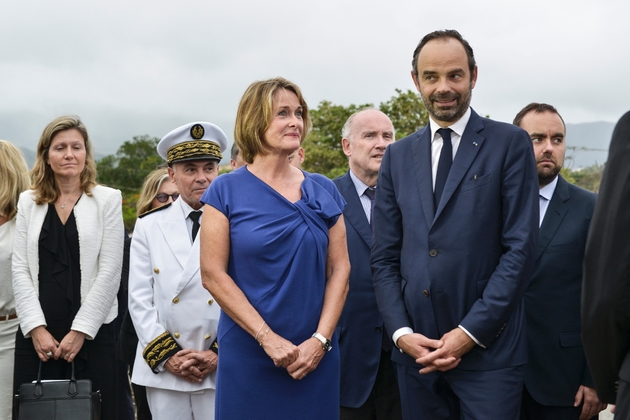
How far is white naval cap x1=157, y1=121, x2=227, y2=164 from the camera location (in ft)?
14.8

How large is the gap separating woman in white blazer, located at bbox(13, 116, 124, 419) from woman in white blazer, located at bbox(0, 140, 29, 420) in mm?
417

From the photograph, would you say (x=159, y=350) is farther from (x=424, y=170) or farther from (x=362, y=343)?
(x=424, y=170)

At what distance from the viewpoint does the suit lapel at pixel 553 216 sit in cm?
409

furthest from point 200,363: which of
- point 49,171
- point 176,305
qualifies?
point 49,171

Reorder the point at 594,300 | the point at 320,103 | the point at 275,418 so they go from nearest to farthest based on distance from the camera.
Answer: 1. the point at 594,300
2. the point at 275,418
3. the point at 320,103

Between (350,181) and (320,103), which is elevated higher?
(320,103)

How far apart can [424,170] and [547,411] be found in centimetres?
151

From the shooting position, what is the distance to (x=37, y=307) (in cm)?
501

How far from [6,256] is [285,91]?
289 centimetres

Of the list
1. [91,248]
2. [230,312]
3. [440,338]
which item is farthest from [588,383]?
[91,248]

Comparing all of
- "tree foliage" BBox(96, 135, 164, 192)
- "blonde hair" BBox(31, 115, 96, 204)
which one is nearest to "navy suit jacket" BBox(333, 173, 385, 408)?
"blonde hair" BBox(31, 115, 96, 204)

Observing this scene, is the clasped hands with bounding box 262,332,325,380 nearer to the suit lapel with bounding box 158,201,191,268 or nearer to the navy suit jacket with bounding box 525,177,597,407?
the suit lapel with bounding box 158,201,191,268

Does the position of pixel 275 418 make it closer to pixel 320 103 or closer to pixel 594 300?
pixel 594 300

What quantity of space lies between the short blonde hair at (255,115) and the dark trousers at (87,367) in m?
2.11
